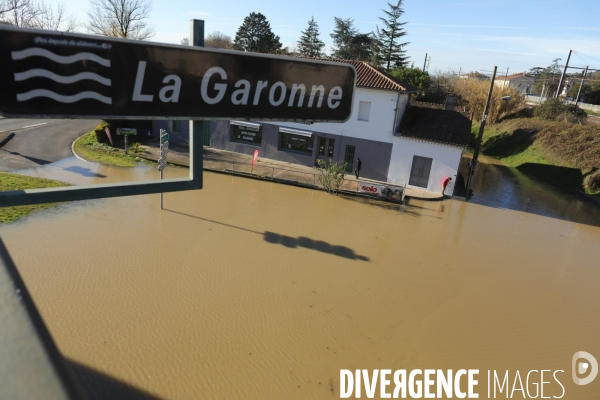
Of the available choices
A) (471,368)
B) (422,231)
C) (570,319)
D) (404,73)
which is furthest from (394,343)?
(404,73)

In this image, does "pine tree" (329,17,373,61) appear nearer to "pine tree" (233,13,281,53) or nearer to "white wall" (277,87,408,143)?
"pine tree" (233,13,281,53)

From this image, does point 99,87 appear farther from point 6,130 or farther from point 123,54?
point 6,130

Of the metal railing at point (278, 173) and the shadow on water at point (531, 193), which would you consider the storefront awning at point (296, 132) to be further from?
the shadow on water at point (531, 193)

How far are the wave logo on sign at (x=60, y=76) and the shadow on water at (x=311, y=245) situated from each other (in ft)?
34.6

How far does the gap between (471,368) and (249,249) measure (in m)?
6.46

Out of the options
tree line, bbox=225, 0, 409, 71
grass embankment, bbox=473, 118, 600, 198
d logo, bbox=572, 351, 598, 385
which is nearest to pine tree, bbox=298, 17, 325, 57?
tree line, bbox=225, 0, 409, 71

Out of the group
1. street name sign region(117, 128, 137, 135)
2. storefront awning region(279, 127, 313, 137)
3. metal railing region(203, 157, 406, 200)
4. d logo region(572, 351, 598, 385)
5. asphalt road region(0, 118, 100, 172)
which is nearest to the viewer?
d logo region(572, 351, 598, 385)

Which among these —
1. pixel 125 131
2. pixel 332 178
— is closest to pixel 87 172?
pixel 125 131

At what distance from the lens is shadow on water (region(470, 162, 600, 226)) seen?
19.4m

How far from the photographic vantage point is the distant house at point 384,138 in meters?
19.7

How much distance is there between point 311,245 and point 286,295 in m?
3.10

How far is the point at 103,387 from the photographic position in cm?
664

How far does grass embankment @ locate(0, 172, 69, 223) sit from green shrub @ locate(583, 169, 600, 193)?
26.7 metres

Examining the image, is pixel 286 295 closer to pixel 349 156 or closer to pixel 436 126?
pixel 349 156
